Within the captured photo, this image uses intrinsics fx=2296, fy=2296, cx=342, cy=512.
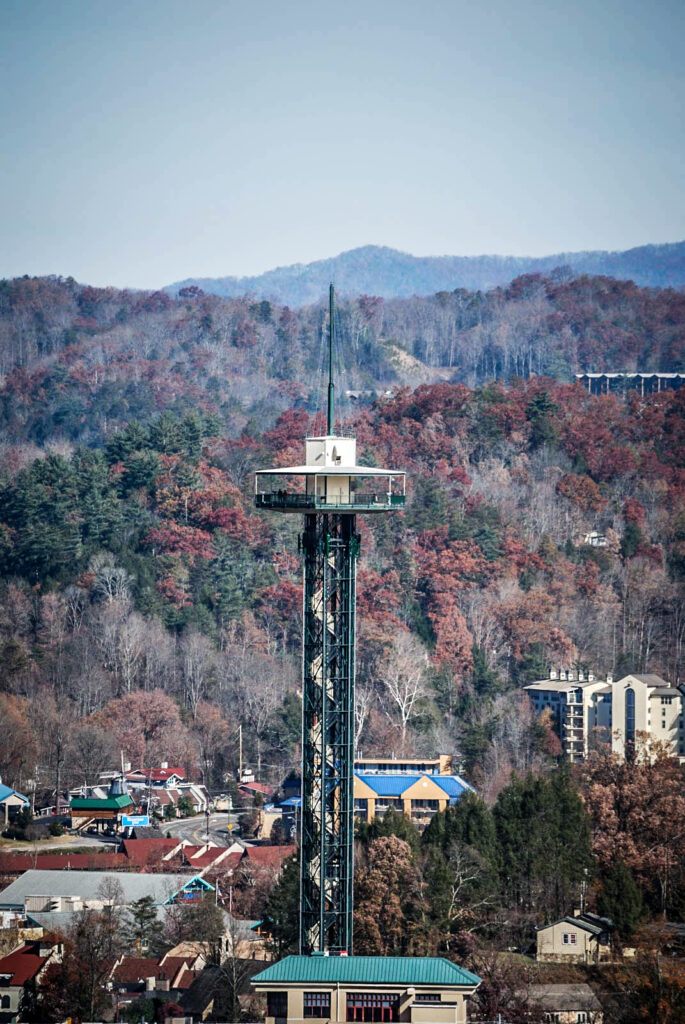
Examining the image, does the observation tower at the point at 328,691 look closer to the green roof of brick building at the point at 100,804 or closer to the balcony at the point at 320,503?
the balcony at the point at 320,503

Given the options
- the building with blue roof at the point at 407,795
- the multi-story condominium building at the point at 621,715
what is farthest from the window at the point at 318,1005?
the multi-story condominium building at the point at 621,715

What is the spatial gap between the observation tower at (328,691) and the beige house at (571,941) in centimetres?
954

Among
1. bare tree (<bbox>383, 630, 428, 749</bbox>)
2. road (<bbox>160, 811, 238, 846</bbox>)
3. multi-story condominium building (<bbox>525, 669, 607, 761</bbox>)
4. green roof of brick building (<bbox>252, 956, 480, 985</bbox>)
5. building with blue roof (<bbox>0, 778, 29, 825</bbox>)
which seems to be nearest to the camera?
green roof of brick building (<bbox>252, 956, 480, 985</bbox>)

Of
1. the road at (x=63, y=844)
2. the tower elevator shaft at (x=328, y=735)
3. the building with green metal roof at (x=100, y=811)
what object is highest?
the tower elevator shaft at (x=328, y=735)

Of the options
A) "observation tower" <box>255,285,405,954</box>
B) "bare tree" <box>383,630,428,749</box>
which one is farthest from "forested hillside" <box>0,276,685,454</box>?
"observation tower" <box>255,285,405,954</box>

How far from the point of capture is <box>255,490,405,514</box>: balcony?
1788 inches

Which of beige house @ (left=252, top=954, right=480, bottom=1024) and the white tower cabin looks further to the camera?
the white tower cabin

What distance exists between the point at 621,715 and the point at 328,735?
134 feet

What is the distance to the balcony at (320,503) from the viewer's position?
45.4 m

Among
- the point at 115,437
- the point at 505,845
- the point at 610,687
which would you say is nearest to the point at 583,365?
the point at 115,437

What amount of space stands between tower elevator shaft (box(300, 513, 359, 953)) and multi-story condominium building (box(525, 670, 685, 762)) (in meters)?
38.8

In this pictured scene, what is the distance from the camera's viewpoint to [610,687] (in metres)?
86.2

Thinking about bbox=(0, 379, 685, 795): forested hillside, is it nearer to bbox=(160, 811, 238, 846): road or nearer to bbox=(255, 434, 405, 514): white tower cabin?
bbox=(160, 811, 238, 846): road

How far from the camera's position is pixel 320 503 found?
1795 inches
